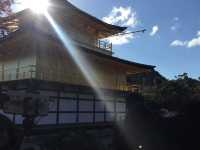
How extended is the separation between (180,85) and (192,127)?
1582 centimetres

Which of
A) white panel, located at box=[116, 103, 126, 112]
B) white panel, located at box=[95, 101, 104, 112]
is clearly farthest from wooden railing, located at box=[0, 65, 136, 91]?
white panel, located at box=[116, 103, 126, 112]

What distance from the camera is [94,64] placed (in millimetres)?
23656

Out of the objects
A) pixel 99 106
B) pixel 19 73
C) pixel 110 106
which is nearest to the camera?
pixel 19 73

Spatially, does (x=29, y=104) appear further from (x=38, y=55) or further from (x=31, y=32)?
(x=38, y=55)

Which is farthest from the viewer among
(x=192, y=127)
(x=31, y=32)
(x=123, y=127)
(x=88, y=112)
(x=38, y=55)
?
(x=88, y=112)

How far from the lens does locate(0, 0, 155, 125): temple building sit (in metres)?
18.1

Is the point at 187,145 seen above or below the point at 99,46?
below

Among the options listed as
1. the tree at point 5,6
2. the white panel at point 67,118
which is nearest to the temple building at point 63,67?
the white panel at point 67,118

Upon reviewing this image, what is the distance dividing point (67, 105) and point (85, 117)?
2.09 m

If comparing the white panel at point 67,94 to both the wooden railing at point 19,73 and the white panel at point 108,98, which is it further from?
the white panel at point 108,98

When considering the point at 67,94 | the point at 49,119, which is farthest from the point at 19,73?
the point at 49,119

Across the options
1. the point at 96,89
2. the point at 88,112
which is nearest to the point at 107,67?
the point at 96,89

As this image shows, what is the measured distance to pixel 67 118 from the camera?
1905 centimetres

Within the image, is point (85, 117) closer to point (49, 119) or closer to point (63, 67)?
point (49, 119)
